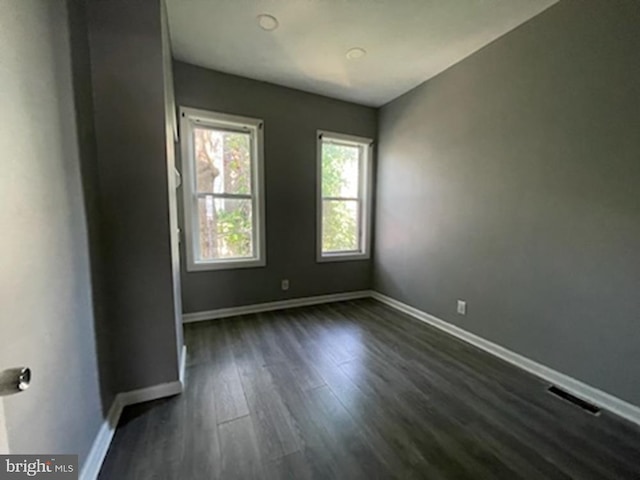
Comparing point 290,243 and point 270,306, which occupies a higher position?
point 290,243

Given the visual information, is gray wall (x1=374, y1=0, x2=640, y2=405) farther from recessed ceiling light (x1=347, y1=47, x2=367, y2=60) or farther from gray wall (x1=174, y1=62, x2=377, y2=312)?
gray wall (x1=174, y1=62, x2=377, y2=312)

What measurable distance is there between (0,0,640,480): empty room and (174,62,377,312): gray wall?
0.03m

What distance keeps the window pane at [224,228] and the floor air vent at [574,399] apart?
10.00 ft

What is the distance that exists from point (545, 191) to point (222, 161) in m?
3.11

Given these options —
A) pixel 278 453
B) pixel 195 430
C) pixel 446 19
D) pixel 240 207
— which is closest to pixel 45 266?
pixel 195 430

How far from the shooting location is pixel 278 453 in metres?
1.38

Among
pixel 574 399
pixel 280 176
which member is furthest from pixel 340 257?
pixel 574 399

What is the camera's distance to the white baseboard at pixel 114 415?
4.08 feet

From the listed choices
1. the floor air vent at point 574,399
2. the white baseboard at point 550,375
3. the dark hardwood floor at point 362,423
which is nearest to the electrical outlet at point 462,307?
the white baseboard at point 550,375

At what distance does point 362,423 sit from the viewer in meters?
1.59

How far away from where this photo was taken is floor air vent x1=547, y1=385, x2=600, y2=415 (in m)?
1.73

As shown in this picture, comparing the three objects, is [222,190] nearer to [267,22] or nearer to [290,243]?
[290,243]

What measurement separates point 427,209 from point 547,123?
1.28m
